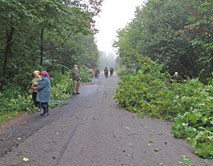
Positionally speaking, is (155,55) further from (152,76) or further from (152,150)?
(152,150)

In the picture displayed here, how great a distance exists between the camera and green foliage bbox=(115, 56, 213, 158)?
5223mm

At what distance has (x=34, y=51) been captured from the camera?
48.3ft

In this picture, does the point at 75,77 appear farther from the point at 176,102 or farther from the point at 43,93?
the point at 176,102

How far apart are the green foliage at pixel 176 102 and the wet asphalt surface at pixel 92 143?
0.34 m

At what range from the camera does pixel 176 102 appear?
721cm

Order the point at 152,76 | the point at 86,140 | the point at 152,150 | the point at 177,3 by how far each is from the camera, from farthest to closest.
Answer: the point at 177,3
the point at 152,76
the point at 86,140
the point at 152,150

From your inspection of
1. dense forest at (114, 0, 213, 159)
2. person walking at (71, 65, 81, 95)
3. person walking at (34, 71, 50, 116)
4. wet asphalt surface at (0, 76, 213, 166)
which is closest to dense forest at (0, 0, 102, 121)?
person walking at (71, 65, 81, 95)

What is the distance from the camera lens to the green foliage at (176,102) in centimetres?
522

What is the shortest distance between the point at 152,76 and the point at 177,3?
15.7 meters

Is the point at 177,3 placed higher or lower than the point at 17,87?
higher

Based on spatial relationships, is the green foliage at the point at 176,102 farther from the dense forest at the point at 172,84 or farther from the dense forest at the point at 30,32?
the dense forest at the point at 30,32

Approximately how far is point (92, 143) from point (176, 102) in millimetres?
3593

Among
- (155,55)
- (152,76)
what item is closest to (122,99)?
(152,76)

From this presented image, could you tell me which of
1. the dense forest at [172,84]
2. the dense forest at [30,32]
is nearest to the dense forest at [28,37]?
the dense forest at [30,32]
